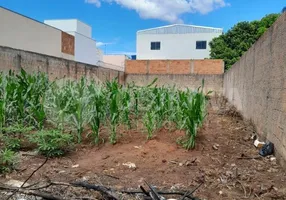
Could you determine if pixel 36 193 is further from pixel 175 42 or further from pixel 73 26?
pixel 175 42

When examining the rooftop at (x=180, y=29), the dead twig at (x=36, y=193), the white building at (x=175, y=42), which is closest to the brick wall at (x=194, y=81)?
the white building at (x=175, y=42)

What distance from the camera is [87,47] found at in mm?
24734

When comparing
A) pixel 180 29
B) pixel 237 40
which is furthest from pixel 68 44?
pixel 180 29

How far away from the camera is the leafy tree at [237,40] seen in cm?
2058

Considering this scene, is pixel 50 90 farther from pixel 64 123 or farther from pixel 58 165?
pixel 58 165

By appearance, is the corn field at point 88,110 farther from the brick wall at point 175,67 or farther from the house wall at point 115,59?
the house wall at point 115,59

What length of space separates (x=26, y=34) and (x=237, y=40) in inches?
550

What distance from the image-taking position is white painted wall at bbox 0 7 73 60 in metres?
14.0

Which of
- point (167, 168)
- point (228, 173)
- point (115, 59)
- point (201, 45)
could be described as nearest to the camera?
point (228, 173)

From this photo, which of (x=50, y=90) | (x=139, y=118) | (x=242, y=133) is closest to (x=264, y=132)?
(x=242, y=133)

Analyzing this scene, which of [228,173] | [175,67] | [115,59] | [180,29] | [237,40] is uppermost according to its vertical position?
[180,29]

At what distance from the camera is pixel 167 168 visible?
274 cm

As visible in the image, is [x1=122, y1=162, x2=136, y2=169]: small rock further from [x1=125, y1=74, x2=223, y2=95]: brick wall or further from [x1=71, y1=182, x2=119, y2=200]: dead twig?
[x1=125, y1=74, x2=223, y2=95]: brick wall

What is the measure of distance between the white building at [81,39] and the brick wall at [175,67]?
258 inches
